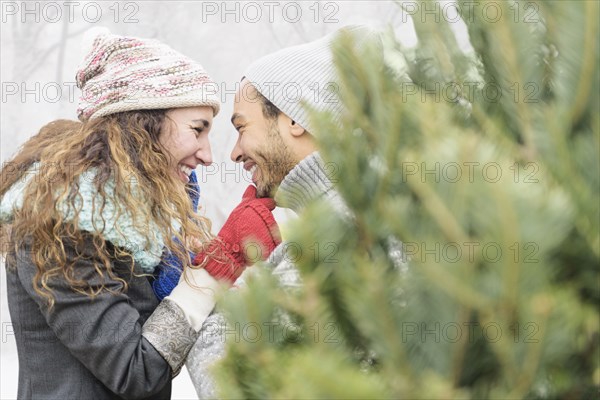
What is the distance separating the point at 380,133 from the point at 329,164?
6cm

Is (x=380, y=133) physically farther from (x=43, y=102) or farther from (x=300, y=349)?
(x=43, y=102)

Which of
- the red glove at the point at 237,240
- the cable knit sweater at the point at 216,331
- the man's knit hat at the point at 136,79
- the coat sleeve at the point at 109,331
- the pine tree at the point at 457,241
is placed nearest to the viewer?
the pine tree at the point at 457,241

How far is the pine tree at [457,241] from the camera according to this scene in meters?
0.56

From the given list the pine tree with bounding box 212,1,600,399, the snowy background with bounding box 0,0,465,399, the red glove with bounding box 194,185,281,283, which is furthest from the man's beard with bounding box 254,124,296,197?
the snowy background with bounding box 0,0,465,399

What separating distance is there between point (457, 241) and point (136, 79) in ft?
4.64

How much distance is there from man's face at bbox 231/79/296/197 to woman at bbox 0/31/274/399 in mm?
73

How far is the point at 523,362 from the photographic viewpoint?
60 centimetres

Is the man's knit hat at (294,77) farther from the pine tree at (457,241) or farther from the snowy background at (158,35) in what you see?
the snowy background at (158,35)

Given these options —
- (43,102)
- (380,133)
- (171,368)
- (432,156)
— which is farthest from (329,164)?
(43,102)

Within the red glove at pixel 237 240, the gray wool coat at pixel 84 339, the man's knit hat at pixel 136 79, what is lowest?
the gray wool coat at pixel 84 339

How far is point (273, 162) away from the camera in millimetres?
1929

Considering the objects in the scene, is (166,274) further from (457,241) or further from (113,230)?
(457,241)

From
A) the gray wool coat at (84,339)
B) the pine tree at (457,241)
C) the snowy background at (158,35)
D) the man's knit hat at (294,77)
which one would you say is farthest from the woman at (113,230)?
the snowy background at (158,35)

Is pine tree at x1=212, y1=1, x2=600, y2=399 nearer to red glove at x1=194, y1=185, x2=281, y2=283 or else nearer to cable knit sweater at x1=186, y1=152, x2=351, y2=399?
cable knit sweater at x1=186, y1=152, x2=351, y2=399
